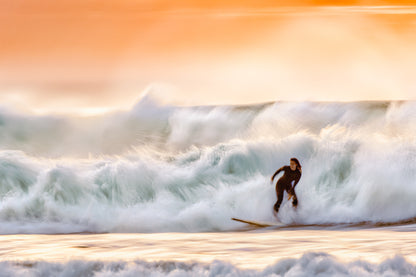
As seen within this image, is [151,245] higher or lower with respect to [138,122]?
lower

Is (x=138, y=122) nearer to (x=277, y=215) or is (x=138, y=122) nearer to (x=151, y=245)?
(x=277, y=215)

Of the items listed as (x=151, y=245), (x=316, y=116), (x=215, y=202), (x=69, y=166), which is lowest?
(x=151, y=245)

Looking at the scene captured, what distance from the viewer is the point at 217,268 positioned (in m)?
7.90

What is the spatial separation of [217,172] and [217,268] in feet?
27.7

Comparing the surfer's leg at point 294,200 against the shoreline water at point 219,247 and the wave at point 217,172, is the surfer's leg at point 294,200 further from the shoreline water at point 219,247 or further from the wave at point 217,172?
the shoreline water at point 219,247

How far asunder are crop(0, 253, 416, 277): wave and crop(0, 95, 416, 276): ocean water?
18 millimetres

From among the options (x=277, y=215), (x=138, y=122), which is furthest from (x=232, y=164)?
(x=138, y=122)

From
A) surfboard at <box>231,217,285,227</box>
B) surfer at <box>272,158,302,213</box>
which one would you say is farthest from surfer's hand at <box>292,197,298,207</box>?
surfboard at <box>231,217,285,227</box>

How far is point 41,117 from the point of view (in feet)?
70.4

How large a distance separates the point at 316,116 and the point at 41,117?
26.9 ft

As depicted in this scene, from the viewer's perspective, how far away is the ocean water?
8.59m

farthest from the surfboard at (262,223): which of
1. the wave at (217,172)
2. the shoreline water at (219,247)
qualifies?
the shoreline water at (219,247)

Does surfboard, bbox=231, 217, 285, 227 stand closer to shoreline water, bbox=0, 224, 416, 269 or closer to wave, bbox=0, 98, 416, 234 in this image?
wave, bbox=0, 98, 416, 234

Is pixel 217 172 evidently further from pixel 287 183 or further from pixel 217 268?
pixel 217 268
